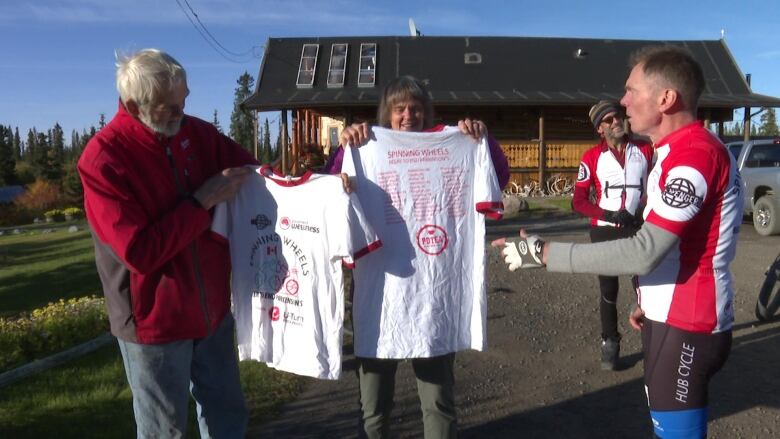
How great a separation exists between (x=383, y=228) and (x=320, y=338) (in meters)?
0.63

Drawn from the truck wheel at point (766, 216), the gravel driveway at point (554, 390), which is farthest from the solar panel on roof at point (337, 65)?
the gravel driveway at point (554, 390)

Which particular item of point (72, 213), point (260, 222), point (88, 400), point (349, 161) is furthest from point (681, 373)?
point (72, 213)

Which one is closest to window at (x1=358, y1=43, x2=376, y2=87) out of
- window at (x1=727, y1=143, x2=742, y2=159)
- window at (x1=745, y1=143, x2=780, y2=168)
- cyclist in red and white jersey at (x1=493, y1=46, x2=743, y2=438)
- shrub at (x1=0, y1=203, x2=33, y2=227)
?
Answer: window at (x1=727, y1=143, x2=742, y2=159)

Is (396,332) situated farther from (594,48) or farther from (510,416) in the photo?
(594,48)

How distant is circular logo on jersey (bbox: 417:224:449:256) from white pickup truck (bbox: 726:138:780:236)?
440 inches

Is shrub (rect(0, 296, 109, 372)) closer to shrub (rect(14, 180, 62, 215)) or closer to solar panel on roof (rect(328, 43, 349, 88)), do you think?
solar panel on roof (rect(328, 43, 349, 88))

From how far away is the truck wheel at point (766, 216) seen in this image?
1208 centimetres

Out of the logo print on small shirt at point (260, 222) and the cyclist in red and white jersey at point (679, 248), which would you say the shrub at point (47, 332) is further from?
the cyclist in red and white jersey at point (679, 248)

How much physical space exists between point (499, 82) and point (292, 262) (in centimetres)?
2044

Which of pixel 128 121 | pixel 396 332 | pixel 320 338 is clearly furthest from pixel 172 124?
pixel 396 332

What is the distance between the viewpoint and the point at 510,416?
4.15 meters

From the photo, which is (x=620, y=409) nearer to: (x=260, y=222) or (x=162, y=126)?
(x=260, y=222)

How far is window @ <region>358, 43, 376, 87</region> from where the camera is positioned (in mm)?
21641

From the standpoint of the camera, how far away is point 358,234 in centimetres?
287
